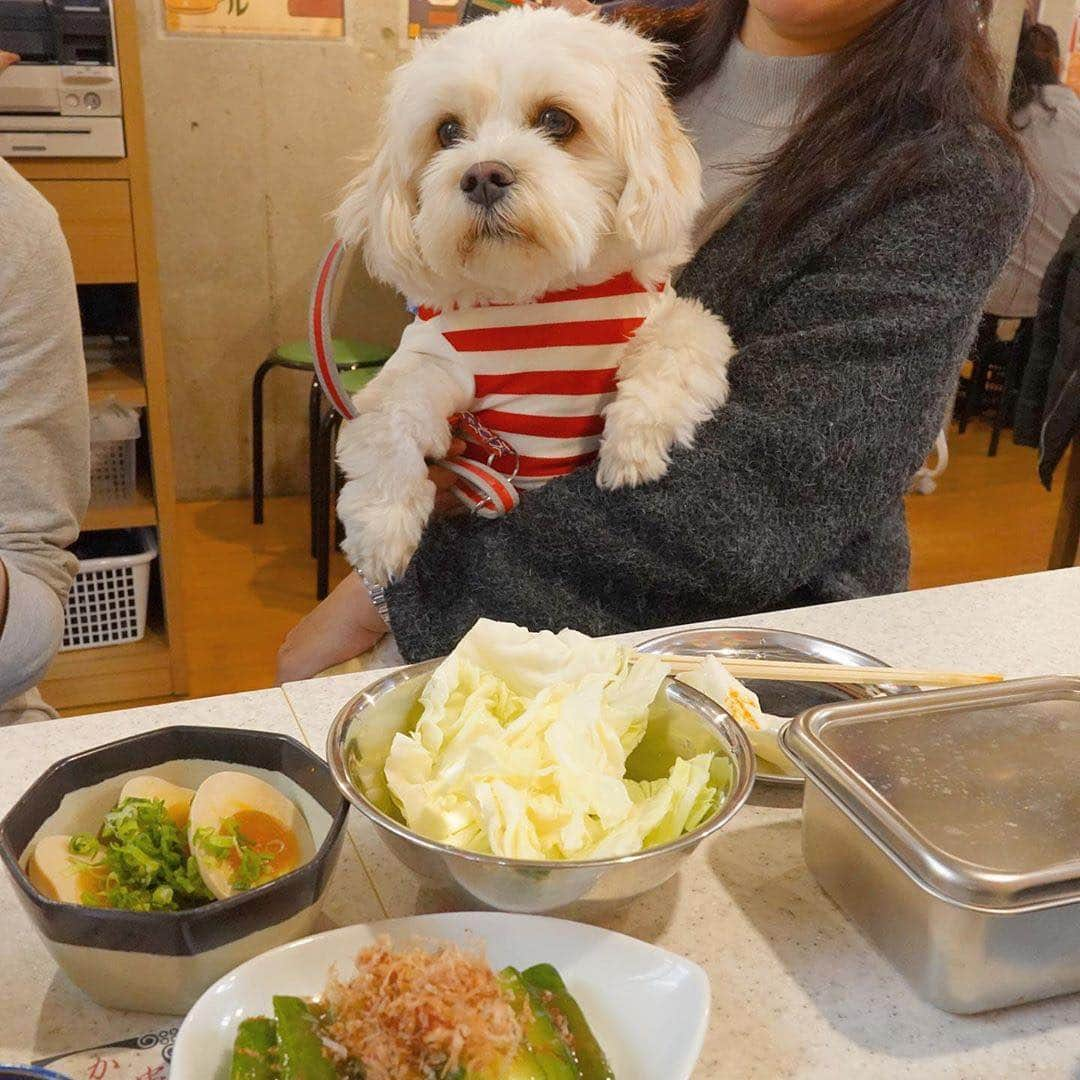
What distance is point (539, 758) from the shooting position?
0.74 meters

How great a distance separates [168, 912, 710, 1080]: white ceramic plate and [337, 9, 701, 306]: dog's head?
0.79 metres

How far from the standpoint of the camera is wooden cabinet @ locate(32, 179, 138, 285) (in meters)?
2.33

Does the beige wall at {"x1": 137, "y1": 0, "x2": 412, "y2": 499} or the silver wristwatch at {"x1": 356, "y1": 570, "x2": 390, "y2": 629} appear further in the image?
the beige wall at {"x1": 137, "y1": 0, "x2": 412, "y2": 499}

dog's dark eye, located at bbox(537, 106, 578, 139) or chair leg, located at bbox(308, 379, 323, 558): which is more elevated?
dog's dark eye, located at bbox(537, 106, 578, 139)

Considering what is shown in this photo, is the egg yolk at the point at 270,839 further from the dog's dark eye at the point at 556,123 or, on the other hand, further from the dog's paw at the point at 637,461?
the dog's dark eye at the point at 556,123

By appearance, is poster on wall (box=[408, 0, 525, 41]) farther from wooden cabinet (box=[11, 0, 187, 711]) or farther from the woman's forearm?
the woman's forearm

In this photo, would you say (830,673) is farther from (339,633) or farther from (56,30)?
(56,30)

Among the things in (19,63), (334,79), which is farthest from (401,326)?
(19,63)

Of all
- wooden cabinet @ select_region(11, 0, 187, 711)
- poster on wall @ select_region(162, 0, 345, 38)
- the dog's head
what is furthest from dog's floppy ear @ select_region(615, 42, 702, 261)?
poster on wall @ select_region(162, 0, 345, 38)

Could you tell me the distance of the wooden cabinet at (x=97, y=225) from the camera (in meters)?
2.33

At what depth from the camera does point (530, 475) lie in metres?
1.38

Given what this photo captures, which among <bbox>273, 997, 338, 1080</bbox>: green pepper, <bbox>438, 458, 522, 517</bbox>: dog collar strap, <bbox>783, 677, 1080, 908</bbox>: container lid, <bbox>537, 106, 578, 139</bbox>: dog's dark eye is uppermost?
<bbox>537, 106, 578, 139</bbox>: dog's dark eye

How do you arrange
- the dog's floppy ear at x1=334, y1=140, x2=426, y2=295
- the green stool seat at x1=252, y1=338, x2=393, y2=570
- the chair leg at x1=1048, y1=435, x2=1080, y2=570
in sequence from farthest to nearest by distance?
the green stool seat at x1=252, y1=338, x2=393, y2=570, the chair leg at x1=1048, y1=435, x2=1080, y2=570, the dog's floppy ear at x1=334, y1=140, x2=426, y2=295

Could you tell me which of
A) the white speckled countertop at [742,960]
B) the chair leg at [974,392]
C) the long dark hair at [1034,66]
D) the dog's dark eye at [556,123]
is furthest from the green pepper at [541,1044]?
the chair leg at [974,392]
